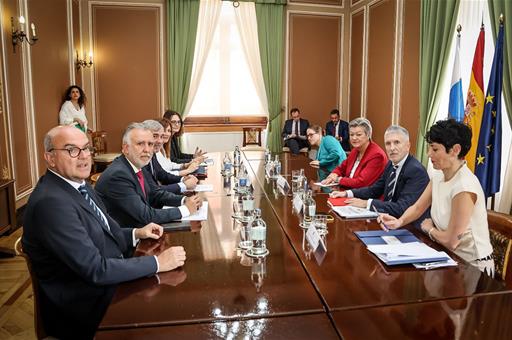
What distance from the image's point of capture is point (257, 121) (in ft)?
26.2

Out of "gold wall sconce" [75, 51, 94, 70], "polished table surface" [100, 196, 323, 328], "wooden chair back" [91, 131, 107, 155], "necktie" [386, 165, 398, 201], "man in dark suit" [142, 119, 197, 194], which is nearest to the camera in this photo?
"polished table surface" [100, 196, 323, 328]

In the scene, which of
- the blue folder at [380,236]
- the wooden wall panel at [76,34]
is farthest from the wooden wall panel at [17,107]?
the blue folder at [380,236]

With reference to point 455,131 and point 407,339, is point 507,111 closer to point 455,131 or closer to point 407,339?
point 455,131

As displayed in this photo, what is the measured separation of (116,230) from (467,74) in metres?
4.57

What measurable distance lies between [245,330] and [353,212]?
130cm

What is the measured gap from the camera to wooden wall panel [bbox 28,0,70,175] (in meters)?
5.11

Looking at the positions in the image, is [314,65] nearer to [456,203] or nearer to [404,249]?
[456,203]

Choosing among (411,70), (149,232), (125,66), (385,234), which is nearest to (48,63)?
(125,66)

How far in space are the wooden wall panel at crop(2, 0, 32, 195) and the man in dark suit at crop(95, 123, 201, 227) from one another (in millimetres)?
2767

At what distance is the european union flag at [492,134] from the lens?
3738 millimetres

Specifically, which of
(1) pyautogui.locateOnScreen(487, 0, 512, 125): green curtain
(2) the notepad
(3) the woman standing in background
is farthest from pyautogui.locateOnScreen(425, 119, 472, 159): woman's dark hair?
(3) the woman standing in background

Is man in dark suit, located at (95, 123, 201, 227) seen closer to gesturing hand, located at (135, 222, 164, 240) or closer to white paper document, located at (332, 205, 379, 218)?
gesturing hand, located at (135, 222, 164, 240)

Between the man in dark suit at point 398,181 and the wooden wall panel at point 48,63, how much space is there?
407cm

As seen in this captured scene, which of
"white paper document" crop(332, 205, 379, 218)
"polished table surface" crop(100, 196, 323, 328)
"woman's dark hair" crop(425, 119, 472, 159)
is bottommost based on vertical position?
"polished table surface" crop(100, 196, 323, 328)
